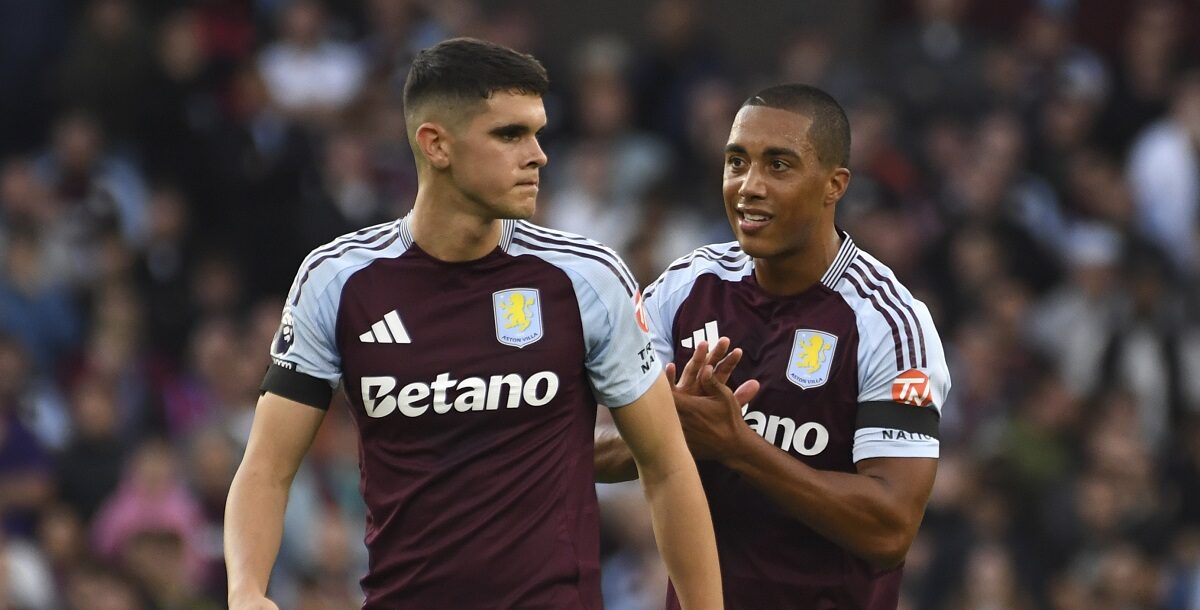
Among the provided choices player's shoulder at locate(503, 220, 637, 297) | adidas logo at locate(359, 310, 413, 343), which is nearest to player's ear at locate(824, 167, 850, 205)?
player's shoulder at locate(503, 220, 637, 297)

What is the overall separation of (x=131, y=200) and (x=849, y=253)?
25.9 feet

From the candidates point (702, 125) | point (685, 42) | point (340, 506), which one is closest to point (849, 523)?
point (340, 506)

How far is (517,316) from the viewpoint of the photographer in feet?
17.5

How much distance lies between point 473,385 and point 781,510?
3.78 ft

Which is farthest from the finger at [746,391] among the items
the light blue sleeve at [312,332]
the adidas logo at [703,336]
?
the light blue sleeve at [312,332]

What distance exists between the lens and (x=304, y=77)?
44.5 ft

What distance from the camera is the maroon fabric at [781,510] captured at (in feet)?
19.4

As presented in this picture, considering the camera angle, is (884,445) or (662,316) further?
(662,316)

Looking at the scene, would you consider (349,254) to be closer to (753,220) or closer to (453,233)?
(453,233)

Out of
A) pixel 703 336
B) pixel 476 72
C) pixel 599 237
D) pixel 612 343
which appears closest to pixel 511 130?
pixel 476 72

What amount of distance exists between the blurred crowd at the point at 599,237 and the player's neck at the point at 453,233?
509 cm

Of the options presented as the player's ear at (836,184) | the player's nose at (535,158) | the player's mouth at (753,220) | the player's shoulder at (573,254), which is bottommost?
the player's shoulder at (573,254)

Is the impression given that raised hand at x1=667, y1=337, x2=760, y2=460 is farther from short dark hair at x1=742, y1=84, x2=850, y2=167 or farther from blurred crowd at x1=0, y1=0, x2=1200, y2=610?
blurred crowd at x1=0, y1=0, x2=1200, y2=610

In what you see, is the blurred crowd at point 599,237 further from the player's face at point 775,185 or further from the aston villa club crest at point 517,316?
the aston villa club crest at point 517,316
